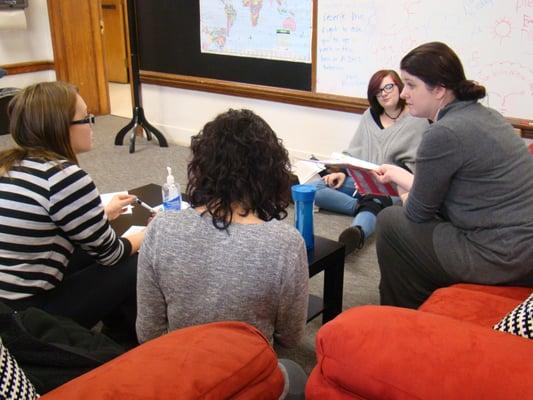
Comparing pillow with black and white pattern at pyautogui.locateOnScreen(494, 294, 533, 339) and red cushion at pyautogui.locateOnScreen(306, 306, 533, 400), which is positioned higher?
red cushion at pyautogui.locateOnScreen(306, 306, 533, 400)

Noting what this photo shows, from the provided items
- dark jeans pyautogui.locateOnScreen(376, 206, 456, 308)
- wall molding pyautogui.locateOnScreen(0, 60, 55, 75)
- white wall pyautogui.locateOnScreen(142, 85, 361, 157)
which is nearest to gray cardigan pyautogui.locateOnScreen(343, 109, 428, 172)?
white wall pyautogui.locateOnScreen(142, 85, 361, 157)

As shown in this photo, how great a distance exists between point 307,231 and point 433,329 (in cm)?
98

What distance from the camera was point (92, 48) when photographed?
564 cm

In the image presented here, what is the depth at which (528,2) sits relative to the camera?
282cm

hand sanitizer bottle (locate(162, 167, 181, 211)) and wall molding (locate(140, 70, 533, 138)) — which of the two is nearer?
hand sanitizer bottle (locate(162, 167, 181, 211))

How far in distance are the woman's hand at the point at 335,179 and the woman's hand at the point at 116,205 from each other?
142cm

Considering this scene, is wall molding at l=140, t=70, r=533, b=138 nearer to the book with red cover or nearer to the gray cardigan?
the gray cardigan

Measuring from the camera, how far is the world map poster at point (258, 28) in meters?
3.72

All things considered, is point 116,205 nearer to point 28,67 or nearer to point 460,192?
point 460,192

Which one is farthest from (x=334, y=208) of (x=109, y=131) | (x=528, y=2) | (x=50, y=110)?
(x=109, y=131)

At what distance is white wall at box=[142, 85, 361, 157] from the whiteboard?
0.23m

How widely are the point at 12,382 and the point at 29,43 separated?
5219 mm

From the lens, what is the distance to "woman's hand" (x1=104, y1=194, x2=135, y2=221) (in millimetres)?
1946

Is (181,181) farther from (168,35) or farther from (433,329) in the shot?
(433,329)
